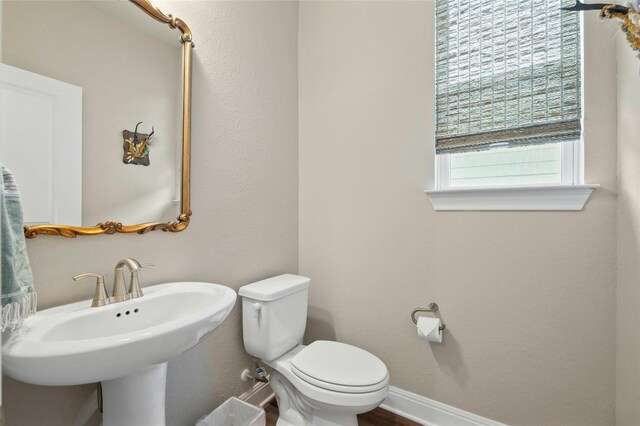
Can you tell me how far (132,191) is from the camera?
1.24 metres

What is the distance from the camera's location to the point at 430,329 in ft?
4.99

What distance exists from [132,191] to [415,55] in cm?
151

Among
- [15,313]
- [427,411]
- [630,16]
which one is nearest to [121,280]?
[15,313]

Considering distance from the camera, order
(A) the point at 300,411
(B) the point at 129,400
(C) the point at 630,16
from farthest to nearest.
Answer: (A) the point at 300,411 → (B) the point at 129,400 → (C) the point at 630,16

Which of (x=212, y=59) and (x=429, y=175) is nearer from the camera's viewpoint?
(x=212, y=59)

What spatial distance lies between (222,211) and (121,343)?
86 centimetres

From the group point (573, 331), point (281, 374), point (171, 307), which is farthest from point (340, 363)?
point (573, 331)

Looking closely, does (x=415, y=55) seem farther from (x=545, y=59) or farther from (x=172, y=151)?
(x=172, y=151)

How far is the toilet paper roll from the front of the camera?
1522 mm

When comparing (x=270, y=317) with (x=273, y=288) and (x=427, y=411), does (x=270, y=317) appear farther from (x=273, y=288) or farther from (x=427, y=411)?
(x=427, y=411)

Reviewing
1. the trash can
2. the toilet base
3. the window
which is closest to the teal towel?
the trash can

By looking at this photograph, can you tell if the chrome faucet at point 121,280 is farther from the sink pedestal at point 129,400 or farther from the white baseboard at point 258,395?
the white baseboard at point 258,395

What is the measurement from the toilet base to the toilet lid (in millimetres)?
95

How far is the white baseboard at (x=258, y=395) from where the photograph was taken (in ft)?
5.56
